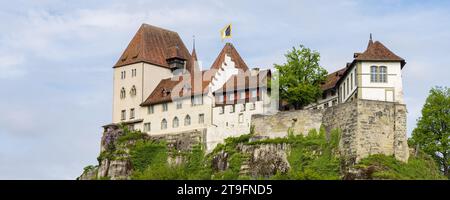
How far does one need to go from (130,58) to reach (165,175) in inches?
648

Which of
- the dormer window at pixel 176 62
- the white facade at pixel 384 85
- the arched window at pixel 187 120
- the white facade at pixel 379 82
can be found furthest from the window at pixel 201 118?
the white facade at pixel 384 85

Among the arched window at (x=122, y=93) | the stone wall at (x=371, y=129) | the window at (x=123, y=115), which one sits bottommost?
the stone wall at (x=371, y=129)

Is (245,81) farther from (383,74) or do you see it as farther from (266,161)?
(383,74)

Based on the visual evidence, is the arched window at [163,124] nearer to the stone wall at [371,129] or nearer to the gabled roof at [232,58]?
the gabled roof at [232,58]

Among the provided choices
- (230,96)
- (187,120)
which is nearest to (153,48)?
(187,120)

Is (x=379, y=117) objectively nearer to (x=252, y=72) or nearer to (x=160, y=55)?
(x=252, y=72)

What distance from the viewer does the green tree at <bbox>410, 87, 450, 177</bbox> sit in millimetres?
79156

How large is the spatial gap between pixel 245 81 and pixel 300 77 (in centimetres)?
502

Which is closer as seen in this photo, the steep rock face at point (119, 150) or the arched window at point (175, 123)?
the steep rock face at point (119, 150)

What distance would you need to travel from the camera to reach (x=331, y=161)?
2891 inches

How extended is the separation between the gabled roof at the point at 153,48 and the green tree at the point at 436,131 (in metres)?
24.1

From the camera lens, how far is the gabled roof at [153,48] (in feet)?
302
